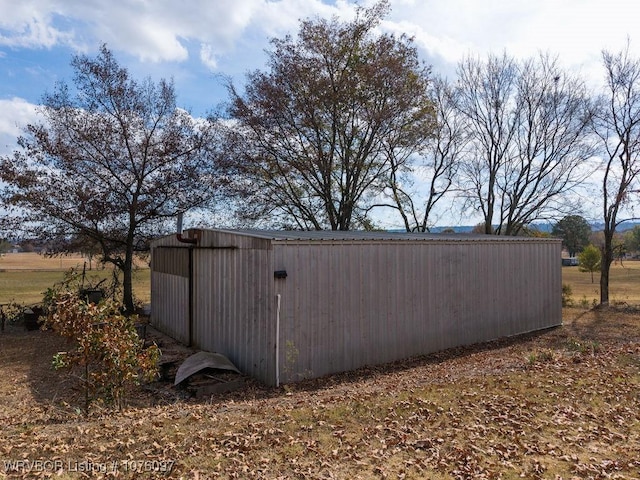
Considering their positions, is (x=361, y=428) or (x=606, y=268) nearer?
(x=361, y=428)

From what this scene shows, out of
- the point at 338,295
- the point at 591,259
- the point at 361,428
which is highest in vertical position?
the point at 591,259

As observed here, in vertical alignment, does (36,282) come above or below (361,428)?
below

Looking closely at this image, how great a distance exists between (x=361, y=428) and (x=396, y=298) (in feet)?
14.1

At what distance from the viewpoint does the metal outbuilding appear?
7.16 m

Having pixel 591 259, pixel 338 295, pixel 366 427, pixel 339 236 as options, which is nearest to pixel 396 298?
pixel 338 295

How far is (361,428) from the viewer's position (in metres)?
4.46

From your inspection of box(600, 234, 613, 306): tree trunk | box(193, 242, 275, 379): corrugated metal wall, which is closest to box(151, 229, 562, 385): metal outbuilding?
box(193, 242, 275, 379): corrugated metal wall

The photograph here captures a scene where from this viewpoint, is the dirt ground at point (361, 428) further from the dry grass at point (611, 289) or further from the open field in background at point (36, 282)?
the dry grass at point (611, 289)

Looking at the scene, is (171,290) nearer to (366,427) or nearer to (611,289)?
(366,427)

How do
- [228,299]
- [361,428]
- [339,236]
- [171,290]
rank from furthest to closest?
[171,290] < [339,236] < [228,299] < [361,428]

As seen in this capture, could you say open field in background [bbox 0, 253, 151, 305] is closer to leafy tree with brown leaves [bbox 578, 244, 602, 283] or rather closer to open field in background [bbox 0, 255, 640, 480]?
open field in background [bbox 0, 255, 640, 480]

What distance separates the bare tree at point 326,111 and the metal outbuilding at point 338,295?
7.41 meters

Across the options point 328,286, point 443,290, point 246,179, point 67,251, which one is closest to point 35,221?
point 67,251

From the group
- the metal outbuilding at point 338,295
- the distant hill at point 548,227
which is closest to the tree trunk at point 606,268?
the distant hill at point 548,227
